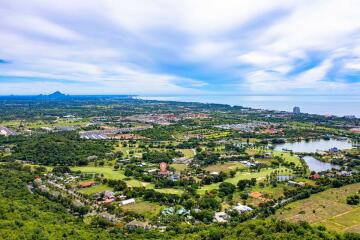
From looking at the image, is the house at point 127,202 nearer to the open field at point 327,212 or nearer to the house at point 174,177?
the house at point 174,177

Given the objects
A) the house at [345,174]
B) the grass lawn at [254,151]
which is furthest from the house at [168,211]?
the grass lawn at [254,151]

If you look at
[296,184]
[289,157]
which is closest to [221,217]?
[296,184]

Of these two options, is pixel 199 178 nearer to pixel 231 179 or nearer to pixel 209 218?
pixel 231 179

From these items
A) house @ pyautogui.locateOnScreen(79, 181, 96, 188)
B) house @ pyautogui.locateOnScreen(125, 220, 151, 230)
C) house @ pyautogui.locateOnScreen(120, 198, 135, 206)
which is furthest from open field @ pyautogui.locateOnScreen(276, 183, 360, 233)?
house @ pyautogui.locateOnScreen(79, 181, 96, 188)

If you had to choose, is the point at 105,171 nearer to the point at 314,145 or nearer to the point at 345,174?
the point at 345,174

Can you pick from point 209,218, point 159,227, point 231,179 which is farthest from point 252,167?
point 159,227

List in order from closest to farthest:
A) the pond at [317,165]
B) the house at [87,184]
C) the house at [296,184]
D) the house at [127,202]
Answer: the house at [127,202] < the house at [87,184] < the house at [296,184] < the pond at [317,165]

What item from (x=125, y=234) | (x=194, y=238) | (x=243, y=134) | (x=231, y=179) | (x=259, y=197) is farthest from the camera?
(x=243, y=134)

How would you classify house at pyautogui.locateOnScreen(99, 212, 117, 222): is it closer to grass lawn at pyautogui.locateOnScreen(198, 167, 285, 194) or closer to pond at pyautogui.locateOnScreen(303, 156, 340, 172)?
grass lawn at pyautogui.locateOnScreen(198, 167, 285, 194)
